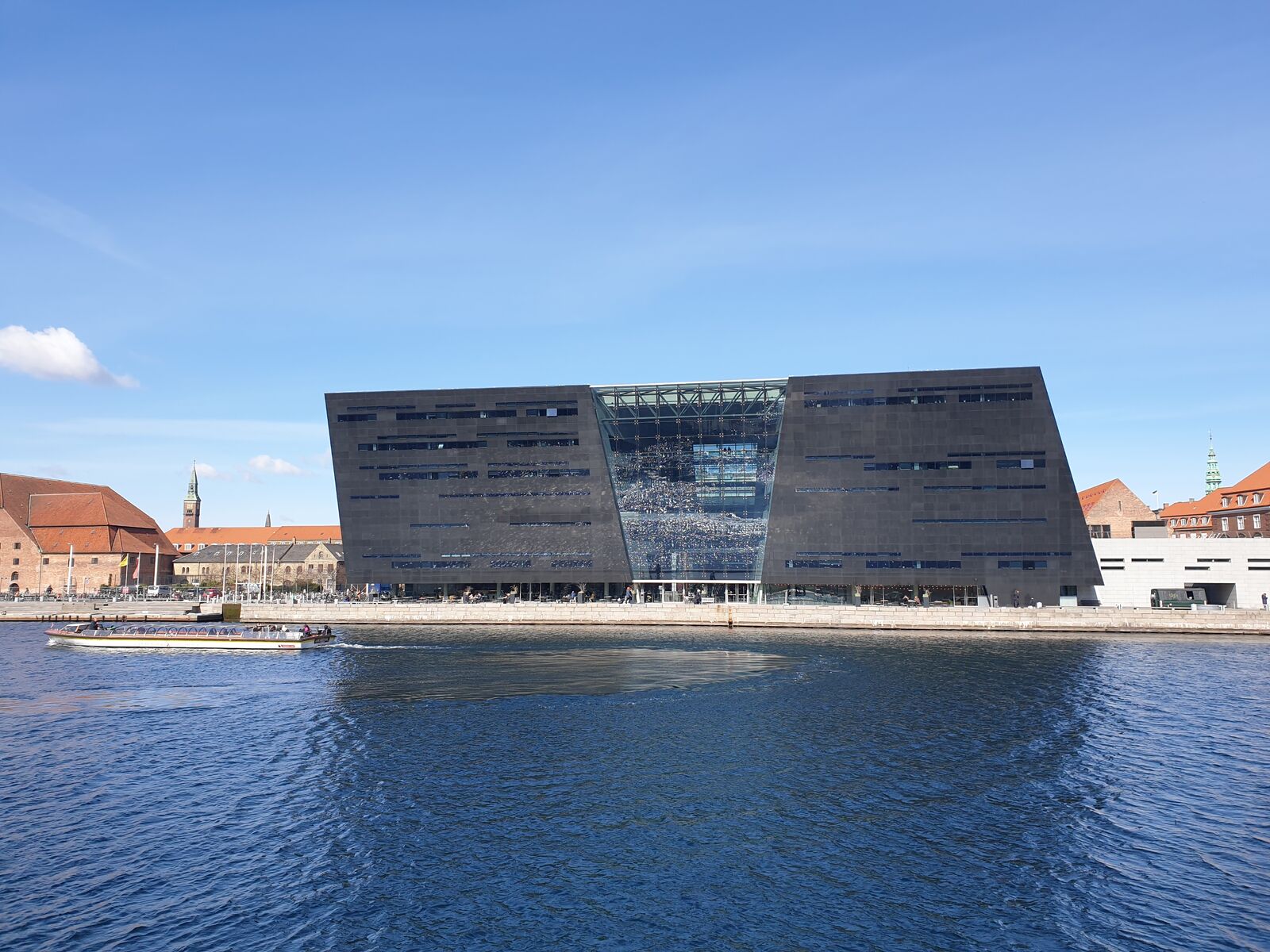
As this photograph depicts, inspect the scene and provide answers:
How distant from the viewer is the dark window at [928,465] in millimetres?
94938

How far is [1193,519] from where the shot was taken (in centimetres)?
14300

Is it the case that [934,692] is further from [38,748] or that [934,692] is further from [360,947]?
[38,748]

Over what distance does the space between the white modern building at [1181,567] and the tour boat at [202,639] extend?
8590 centimetres

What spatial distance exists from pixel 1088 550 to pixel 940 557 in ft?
50.9

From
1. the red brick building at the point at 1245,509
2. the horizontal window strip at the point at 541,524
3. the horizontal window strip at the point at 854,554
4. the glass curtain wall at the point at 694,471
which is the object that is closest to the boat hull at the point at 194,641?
the horizontal window strip at the point at 541,524

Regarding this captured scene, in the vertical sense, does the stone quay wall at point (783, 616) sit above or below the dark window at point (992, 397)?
below

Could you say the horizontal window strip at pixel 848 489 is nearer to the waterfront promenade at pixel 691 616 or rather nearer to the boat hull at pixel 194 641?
the waterfront promenade at pixel 691 616

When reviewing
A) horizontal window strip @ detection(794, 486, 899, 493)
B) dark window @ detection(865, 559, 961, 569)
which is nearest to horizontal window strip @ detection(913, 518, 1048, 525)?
dark window @ detection(865, 559, 961, 569)

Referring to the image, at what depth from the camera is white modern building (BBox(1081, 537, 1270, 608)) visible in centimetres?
9775

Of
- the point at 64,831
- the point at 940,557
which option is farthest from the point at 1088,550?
the point at 64,831

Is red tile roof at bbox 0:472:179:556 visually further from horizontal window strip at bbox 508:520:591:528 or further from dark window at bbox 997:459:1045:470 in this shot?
dark window at bbox 997:459:1045:470

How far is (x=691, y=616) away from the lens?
316 ft

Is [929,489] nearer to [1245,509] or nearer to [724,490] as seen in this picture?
[724,490]

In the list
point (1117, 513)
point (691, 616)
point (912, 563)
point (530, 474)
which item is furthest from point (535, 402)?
point (1117, 513)
